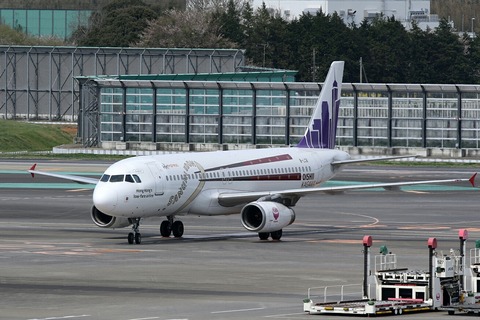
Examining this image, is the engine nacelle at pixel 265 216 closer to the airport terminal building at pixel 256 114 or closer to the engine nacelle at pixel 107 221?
the engine nacelle at pixel 107 221

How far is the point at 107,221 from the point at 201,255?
24.3 ft

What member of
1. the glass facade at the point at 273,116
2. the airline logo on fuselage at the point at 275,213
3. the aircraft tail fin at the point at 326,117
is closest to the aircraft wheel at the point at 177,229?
the airline logo on fuselage at the point at 275,213

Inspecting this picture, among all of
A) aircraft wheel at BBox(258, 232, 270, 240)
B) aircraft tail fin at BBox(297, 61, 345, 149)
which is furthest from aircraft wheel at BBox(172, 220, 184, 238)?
aircraft tail fin at BBox(297, 61, 345, 149)

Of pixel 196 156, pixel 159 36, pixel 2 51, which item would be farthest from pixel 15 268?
pixel 159 36

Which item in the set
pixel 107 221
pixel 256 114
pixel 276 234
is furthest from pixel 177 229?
pixel 256 114

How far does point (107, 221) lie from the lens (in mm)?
55469

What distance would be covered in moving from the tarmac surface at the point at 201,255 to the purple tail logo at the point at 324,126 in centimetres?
416

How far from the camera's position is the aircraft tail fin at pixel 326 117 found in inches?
2603

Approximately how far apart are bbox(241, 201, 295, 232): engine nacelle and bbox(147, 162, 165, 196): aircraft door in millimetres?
4023

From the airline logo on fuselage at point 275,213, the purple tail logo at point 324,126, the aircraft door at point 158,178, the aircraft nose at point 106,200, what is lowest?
the airline logo on fuselage at point 275,213

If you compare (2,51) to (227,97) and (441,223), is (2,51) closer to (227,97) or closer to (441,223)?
(227,97)

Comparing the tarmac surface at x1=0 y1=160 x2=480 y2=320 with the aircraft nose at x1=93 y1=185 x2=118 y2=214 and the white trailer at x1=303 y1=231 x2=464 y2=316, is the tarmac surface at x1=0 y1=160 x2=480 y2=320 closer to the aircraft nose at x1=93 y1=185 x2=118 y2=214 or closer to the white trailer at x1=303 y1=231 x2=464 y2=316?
the white trailer at x1=303 y1=231 x2=464 y2=316

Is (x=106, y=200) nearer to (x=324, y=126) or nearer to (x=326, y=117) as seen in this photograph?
(x=324, y=126)

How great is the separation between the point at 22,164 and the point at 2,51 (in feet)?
201
